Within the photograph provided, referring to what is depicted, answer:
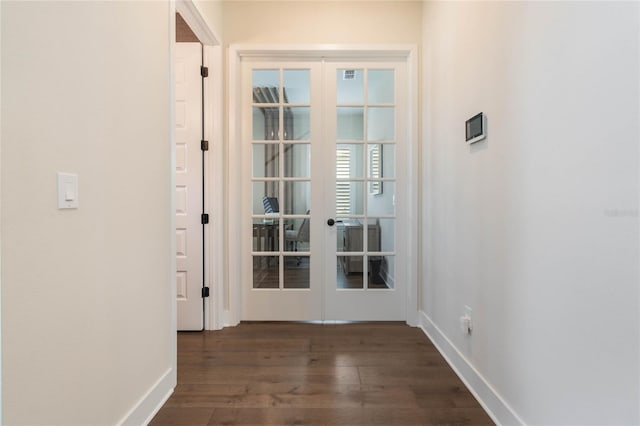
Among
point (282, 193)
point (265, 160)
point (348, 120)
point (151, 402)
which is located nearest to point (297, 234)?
point (282, 193)

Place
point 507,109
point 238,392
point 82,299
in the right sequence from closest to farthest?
point 82,299 < point 507,109 < point 238,392

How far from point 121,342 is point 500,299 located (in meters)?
1.73

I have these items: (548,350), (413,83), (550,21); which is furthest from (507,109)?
(413,83)

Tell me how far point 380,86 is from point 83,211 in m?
2.53

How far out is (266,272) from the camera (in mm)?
2973

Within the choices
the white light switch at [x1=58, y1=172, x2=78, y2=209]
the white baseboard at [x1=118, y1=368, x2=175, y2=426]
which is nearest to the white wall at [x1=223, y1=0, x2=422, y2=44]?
the white light switch at [x1=58, y1=172, x2=78, y2=209]

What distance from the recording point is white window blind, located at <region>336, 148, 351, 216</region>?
9.66 feet

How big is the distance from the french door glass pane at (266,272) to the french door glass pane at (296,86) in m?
1.45

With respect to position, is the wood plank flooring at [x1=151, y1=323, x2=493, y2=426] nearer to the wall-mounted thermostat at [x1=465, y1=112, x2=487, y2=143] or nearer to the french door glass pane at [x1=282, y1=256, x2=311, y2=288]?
the french door glass pane at [x1=282, y1=256, x2=311, y2=288]

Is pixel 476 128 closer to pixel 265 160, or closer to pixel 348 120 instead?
pixel 348 120

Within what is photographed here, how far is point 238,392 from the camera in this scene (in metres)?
1.83

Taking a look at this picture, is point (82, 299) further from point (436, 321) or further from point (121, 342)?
point (436, 321)

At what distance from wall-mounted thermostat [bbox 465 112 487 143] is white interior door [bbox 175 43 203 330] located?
204cm

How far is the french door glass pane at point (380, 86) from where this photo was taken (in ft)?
9.64
